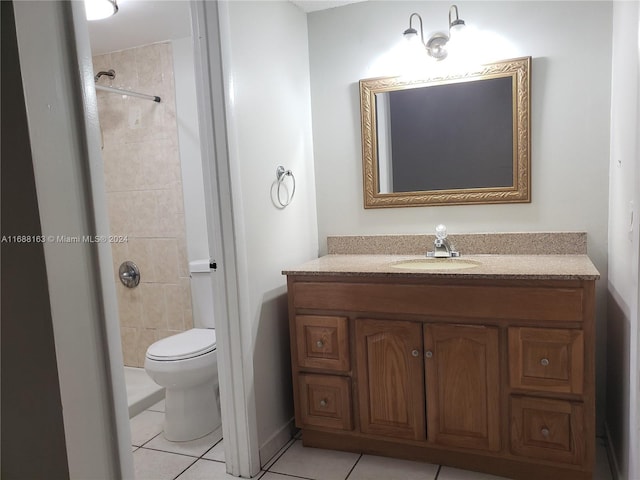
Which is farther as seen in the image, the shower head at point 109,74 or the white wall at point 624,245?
the shower head at point 109,74

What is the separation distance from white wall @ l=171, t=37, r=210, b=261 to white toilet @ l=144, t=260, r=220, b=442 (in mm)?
697

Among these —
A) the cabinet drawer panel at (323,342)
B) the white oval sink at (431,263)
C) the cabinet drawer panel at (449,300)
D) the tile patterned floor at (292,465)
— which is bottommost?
the tile patterned floor at (292,465)

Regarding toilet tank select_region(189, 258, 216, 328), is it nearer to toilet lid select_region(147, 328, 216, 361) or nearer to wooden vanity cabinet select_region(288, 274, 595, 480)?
toilet lid select_region(147, 328, 216, 361)

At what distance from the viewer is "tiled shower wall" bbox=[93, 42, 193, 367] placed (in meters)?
2.94

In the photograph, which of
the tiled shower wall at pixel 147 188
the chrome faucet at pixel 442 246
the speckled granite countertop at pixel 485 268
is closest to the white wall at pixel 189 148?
the tiled shower wall at pixel 147 188

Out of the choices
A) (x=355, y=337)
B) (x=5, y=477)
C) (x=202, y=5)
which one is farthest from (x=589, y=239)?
(x=5, y=477)

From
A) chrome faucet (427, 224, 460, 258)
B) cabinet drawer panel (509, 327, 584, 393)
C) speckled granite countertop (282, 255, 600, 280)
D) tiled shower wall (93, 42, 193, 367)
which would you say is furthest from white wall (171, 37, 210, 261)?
cabinet drawer panel (509, 327, 584, 393)

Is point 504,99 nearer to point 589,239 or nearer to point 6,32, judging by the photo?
point 589,239

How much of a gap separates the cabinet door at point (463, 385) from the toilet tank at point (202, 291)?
1.36 m

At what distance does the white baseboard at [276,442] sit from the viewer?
2.07 meters

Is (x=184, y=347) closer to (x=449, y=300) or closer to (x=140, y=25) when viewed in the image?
(x=449, y=300)

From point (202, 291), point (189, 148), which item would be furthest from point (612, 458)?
point (189, 148)

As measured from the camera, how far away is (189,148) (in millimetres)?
2877

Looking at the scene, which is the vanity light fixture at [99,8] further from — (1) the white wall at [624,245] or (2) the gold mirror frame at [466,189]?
(1) the white wall at [624,245]
